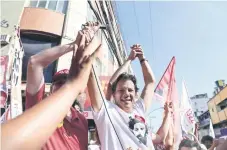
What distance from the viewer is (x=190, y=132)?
14.1ft

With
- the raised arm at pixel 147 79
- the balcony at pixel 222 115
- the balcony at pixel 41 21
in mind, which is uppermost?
the balcony at pixel 41 21

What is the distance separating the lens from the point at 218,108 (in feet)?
119

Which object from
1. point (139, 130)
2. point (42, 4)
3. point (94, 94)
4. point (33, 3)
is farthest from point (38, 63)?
point (33, 3)

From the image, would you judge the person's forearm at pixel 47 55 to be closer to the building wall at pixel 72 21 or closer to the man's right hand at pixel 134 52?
the man's right hand at pixel 134 52

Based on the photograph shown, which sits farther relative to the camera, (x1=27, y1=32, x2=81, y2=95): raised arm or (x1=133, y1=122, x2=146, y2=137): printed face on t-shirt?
(x1=133, y1=122, x2=146, y2=137): printed face on t-shirt

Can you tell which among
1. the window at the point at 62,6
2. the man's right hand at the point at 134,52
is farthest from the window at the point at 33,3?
the man's right hand at the point at 134,52

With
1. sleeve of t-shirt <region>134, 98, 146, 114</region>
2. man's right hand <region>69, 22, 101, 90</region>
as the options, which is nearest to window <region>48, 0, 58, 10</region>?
sleeve of t-shirt <region>134, 98, 146, 114</region>

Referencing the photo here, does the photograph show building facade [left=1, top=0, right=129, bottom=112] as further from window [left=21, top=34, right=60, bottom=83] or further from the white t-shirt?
the white t-shirt

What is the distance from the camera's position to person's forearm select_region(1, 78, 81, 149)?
461mm

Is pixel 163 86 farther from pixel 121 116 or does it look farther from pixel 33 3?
pixel 33 3

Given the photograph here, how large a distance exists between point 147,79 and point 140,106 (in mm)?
392

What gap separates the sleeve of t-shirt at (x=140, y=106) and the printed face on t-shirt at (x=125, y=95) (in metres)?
0.09

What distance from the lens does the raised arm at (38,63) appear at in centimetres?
134

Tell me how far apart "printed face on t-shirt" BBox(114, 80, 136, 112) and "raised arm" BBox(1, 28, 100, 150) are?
117cm
